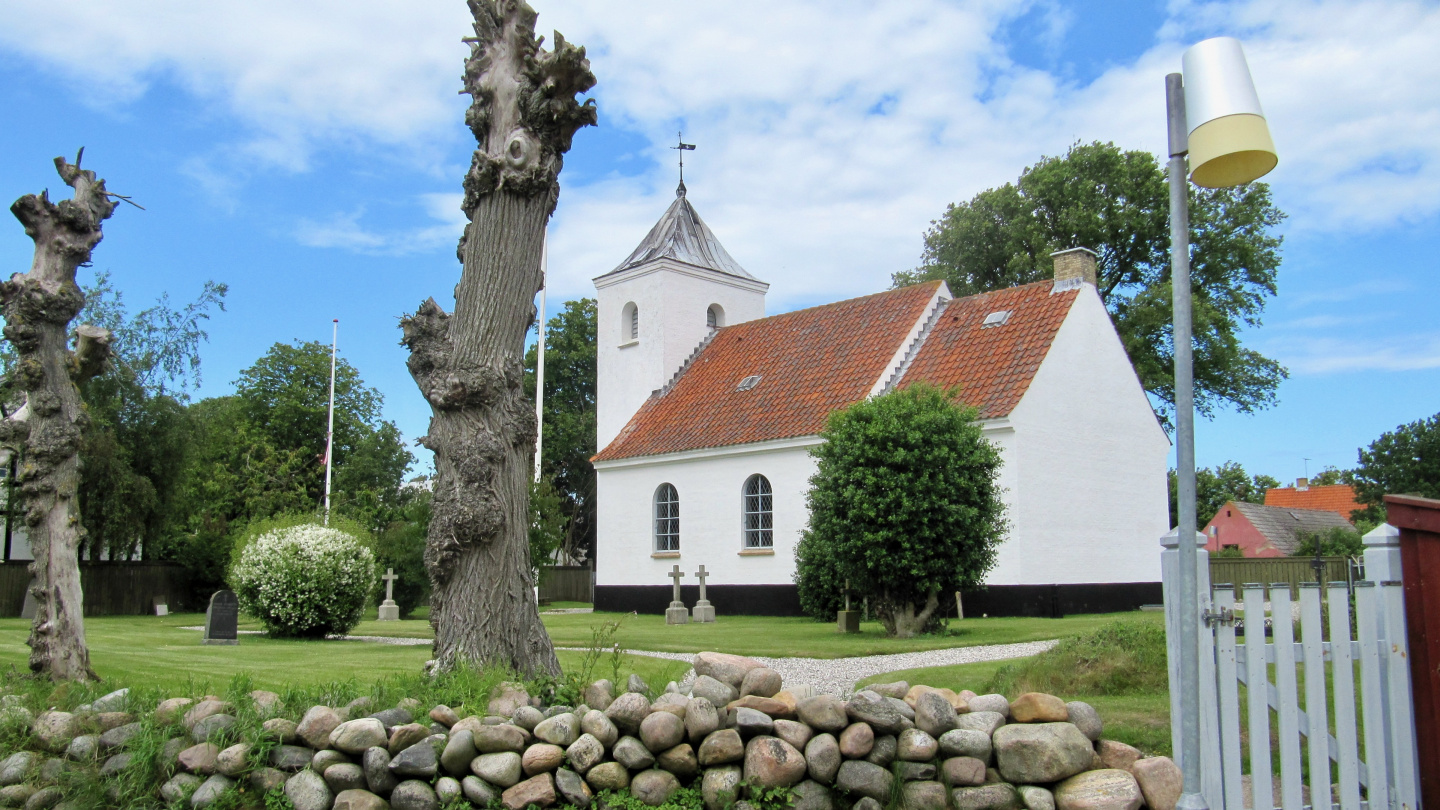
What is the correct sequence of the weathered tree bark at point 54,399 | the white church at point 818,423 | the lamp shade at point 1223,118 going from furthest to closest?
1. the white church at point 818,423
2. the weathered tree bark at point 54,399
3. the lamp shade at point 1223,118

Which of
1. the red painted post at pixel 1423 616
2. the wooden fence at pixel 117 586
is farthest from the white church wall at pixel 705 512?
the red painted post at pixel 1423 616

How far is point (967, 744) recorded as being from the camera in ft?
19.1

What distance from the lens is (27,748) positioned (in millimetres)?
7172

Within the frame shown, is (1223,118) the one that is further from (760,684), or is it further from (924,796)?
(760,684)

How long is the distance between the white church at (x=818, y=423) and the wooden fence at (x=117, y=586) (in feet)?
46.4

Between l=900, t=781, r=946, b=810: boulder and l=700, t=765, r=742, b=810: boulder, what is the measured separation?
920 millimetres

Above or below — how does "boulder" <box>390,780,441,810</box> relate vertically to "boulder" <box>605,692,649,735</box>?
below

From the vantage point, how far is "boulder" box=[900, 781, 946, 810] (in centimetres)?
574

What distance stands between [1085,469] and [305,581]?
15245 millimetres

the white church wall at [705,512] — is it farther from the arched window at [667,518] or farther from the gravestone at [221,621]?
the gravestone at [221,621]

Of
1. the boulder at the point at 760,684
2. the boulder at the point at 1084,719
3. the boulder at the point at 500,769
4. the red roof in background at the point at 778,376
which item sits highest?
the red roof in background at the point at 778,376

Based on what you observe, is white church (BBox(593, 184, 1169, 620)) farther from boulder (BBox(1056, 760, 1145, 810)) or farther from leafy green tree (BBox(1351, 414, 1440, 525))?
leafy green tree (BBox(1351, 414, 1440, 525))

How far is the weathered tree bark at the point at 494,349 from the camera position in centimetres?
794

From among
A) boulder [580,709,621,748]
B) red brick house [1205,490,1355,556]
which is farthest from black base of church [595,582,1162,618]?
red brick house [1205,490,1355,556]
